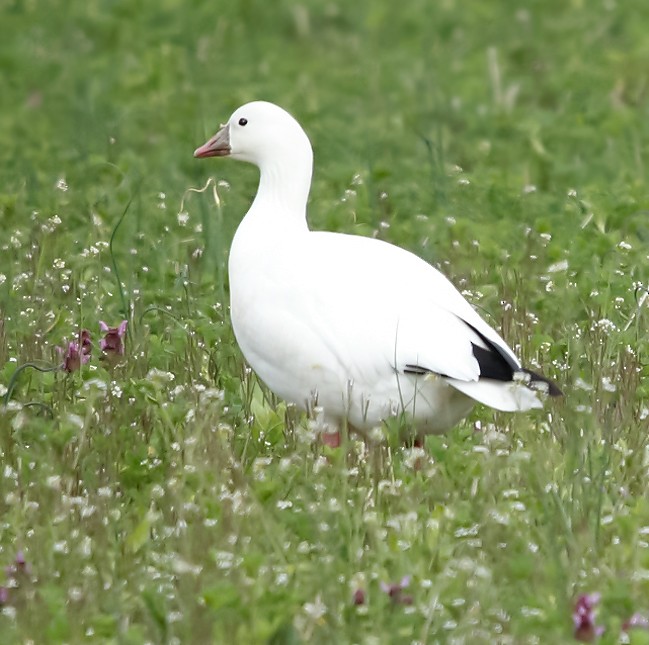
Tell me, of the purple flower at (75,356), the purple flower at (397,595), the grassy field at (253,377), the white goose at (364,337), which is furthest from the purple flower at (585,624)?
the purple flower at (75,356)

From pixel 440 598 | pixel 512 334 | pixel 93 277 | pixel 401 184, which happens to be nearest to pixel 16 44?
pixel 401 184

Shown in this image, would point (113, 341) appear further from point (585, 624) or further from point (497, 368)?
point (585, 624)

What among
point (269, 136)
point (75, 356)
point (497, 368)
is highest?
point (269, 136)

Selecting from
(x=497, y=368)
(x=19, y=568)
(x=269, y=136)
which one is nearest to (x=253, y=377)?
(x=269, y=136)

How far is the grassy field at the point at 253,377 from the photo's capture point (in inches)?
161

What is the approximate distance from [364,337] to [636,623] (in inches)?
61.2

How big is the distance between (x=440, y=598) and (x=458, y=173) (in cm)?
453

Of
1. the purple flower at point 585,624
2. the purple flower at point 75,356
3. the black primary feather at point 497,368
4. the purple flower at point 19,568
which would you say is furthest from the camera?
the purple flower at point 75,356

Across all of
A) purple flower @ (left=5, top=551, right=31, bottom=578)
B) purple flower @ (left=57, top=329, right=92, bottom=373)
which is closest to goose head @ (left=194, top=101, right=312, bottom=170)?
purple flower @ (left=57, top=329, right=92, bottom=373)

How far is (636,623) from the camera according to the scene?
3.87 meters

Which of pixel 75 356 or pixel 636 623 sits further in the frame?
pixel 75 356

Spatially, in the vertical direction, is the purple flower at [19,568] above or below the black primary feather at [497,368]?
below

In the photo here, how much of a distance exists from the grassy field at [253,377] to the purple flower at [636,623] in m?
0.03

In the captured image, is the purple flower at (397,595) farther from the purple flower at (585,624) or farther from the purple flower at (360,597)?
the purple flower at (585,624)
